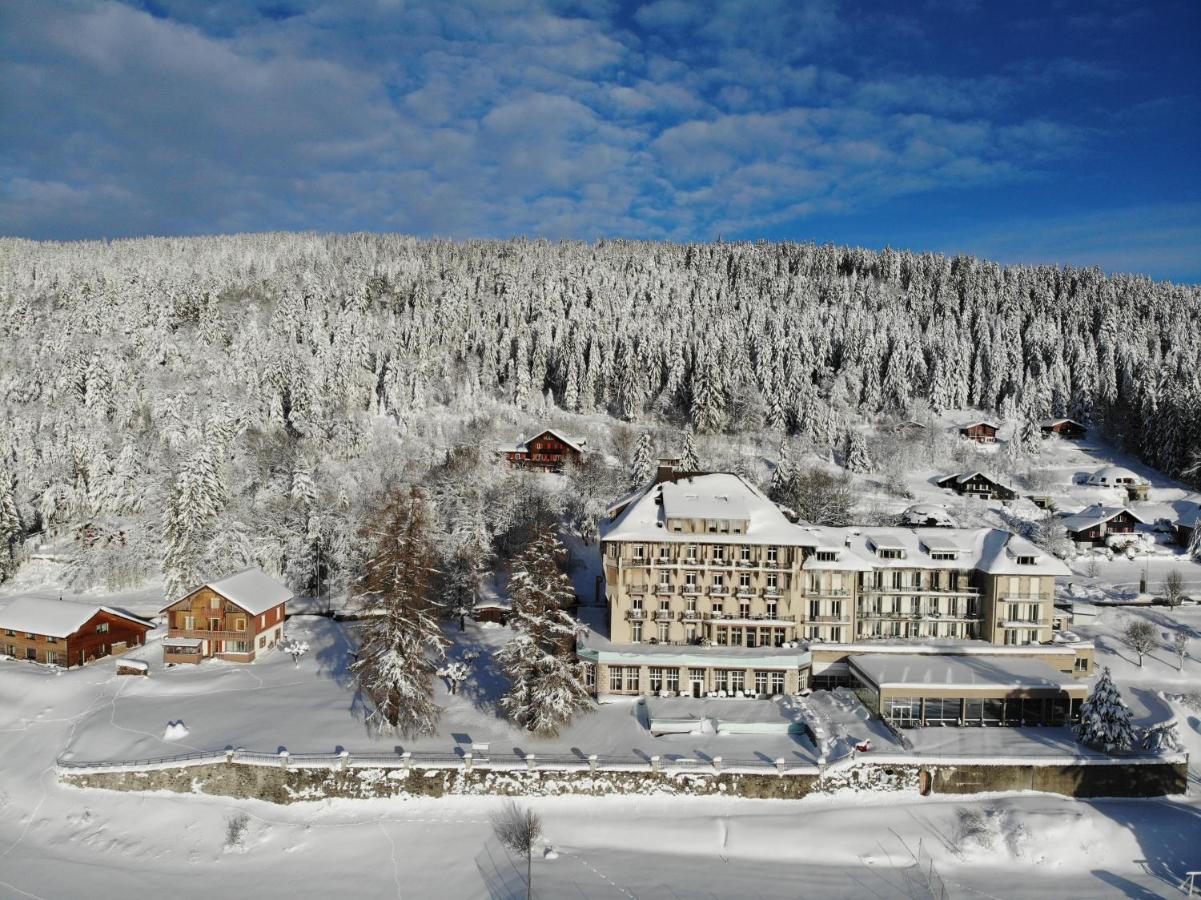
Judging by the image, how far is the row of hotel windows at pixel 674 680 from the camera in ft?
133

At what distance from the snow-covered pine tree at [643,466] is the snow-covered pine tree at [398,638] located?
39.4 metres

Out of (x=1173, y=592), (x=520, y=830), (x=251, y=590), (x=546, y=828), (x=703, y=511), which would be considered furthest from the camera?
(x=1173, y=592)

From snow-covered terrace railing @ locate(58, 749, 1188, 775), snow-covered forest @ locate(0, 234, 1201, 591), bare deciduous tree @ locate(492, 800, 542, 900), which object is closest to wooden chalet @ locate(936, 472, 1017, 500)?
snow-covered forest @ locate(0, 234, 1201, 591)

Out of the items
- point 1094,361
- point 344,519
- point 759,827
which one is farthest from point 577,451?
point 1094,361

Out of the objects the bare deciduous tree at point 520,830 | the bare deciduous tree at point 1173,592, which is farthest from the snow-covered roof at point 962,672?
the bare deciduous tree at point 1173,592

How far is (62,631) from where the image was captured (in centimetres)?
4512

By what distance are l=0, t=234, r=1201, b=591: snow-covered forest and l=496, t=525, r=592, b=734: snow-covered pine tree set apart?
19297 millimetres

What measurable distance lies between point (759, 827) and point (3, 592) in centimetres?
6534

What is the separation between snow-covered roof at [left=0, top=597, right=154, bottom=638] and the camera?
45.5 m

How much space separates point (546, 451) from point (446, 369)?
3654 cm

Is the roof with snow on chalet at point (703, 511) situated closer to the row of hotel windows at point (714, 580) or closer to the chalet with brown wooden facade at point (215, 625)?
the row of hotel windows at point (714, 580)

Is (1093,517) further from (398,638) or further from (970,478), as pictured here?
(398,638)

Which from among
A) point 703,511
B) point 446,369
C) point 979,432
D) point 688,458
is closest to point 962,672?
point 703,511

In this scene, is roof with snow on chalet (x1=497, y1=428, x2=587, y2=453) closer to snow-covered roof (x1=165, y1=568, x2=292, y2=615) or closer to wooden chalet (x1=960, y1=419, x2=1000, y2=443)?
snow-covered roof (x1=165, y1=568, x2=292, y2=615)
